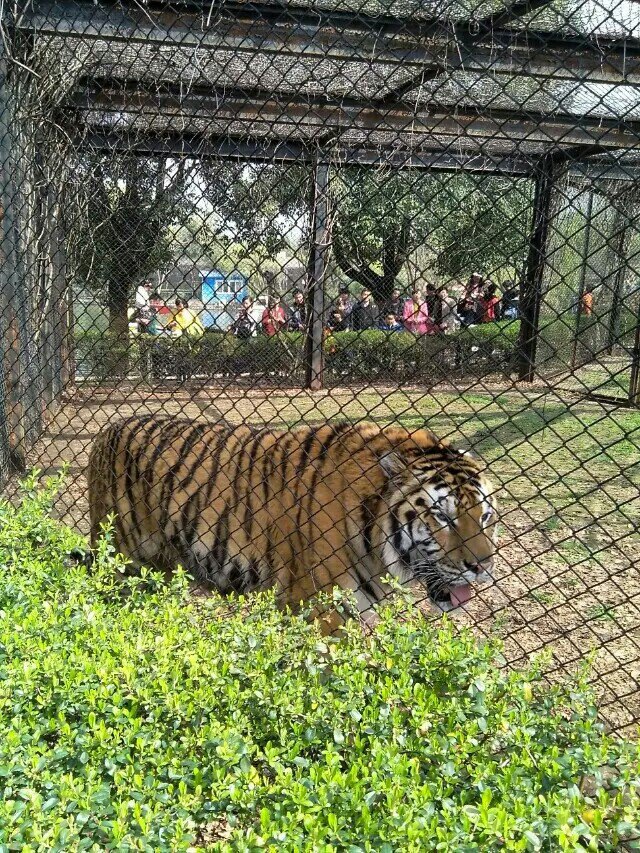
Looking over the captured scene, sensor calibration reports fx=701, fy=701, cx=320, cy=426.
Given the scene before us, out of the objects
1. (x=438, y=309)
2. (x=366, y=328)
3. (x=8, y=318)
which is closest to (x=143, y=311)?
(x=366, y=328)

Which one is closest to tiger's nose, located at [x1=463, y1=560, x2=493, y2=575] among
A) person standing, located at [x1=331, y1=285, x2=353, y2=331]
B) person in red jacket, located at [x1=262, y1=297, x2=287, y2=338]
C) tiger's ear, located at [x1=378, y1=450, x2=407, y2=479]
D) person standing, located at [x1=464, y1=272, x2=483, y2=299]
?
tiger's ear, located at [x1=378, y1=450, x2=407, y2=479]

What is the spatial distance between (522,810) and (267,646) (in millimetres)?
833

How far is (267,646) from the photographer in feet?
6.36

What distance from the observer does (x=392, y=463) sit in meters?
2.86

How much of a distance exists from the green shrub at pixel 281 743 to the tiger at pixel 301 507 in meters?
0.83

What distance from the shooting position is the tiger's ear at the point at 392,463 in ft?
9.36

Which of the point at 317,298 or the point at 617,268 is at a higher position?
the point at 617,268

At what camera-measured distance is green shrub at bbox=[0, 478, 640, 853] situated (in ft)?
4.27

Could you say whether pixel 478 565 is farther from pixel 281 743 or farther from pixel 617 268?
pixel 281 743

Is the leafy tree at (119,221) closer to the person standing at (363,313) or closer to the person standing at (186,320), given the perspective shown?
the person standing at (186,320)

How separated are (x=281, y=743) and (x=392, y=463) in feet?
4.78

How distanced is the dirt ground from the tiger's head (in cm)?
14

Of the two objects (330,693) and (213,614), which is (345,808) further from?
(213,614)

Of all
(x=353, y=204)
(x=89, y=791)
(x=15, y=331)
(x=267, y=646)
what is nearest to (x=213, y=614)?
(x=267, y=646)
